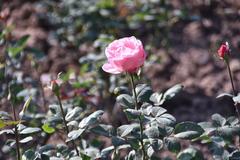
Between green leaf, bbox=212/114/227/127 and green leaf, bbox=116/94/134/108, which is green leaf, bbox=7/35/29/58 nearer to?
green leaf, bbox=116/94/134/108

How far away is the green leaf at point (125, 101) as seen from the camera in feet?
5.74

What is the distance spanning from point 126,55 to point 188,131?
13.0 inches

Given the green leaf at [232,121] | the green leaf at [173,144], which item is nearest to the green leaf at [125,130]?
the green leaf at [173,144]

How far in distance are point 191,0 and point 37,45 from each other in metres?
1.18

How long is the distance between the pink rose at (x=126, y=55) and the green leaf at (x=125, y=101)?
0.37ft

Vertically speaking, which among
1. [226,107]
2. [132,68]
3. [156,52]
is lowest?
[226,107]

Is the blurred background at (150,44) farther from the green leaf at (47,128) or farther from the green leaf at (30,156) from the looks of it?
the green leaf at (30,156)

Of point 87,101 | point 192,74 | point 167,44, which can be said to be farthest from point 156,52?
point 87,101

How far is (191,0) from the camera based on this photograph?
155 inches

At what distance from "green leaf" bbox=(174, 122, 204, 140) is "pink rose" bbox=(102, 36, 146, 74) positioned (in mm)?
256

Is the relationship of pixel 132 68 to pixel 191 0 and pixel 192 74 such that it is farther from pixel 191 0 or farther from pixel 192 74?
pixel 191 0

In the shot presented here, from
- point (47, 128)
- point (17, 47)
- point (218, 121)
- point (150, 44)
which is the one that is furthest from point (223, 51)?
point (150, 44)

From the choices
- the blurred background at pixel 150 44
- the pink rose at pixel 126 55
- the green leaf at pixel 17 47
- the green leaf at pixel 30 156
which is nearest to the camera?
the pink rose at pixel 126 55

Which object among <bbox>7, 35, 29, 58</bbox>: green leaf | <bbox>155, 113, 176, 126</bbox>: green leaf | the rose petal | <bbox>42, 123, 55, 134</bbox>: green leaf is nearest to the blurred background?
<bbox>7, 35, 29, 58</bbox>: green leaf
